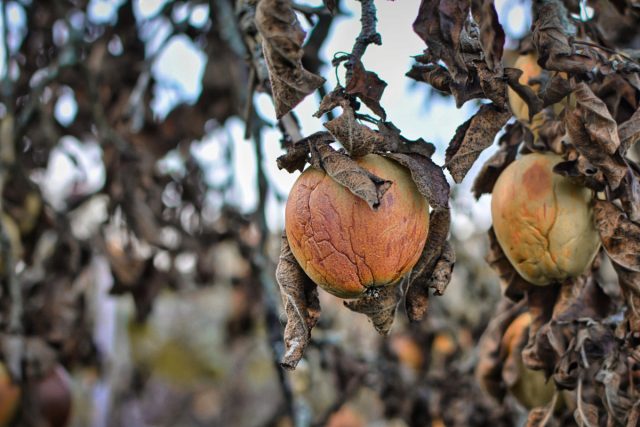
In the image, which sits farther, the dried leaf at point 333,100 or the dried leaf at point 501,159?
the dried leaf at point 501,159

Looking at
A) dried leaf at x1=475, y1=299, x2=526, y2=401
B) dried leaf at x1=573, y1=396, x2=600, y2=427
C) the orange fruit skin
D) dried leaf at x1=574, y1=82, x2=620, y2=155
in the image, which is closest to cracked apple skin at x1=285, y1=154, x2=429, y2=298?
dried leaf at x1=574, y1=82, x2=620, y2=155

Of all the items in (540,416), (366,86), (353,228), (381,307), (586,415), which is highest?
(366,86)

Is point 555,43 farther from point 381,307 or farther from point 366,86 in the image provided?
point 381,307

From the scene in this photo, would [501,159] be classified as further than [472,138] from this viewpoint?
Yes

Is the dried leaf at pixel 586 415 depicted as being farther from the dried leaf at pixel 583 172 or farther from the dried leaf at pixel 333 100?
the dried leaf at pixel 333 100

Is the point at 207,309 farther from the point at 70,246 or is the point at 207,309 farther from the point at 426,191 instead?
the point at 426,191

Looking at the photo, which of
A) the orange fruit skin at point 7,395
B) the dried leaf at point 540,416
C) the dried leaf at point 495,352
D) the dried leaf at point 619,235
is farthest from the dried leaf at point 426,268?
the orange fruit skin at point 7,395

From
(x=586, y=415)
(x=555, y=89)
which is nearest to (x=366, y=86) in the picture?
(x=555, y=89)

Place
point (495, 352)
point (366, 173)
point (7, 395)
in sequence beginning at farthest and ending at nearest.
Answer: point (7, 395)
point (495, 352)
point (366, 173)
